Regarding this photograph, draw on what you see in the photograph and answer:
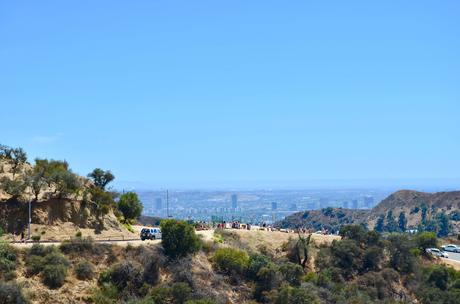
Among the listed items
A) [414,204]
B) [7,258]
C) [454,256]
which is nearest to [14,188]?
[7,258]

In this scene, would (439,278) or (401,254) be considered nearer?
(439,278)

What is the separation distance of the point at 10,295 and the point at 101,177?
89.4ft

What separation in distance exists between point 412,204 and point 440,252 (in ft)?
250

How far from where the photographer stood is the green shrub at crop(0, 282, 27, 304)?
35.1 metres

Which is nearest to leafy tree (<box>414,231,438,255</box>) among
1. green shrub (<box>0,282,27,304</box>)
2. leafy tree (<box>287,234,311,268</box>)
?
leafy tree (<box>287,234,311,268</box>)

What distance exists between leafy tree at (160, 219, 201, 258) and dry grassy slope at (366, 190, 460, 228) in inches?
3489

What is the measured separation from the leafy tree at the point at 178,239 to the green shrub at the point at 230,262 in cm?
178

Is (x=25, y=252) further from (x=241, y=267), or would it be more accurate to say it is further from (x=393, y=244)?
(x=393, y=244)

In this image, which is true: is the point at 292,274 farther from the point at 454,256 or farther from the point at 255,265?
the point at 454,256

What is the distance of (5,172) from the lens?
52.3m

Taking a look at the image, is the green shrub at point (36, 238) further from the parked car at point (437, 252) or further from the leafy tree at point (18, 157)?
the parked car at point (437, 252)

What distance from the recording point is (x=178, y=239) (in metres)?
46.8

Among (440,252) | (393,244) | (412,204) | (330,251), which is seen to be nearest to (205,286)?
(330,251)

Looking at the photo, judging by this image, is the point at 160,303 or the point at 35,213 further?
the point at 35,213
